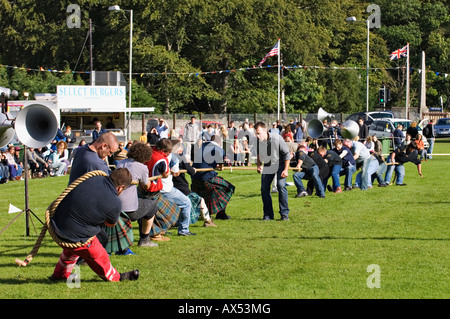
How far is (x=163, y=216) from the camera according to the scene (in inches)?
432

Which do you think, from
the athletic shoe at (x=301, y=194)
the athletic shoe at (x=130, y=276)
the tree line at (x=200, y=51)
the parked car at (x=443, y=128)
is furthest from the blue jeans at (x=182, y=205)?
the parked car at (x=443, y=128)

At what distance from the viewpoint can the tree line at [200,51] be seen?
160 ft

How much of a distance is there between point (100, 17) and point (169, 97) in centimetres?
941

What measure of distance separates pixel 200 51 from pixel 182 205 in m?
41.7

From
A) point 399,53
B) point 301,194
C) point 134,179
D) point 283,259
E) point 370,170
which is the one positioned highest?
point 399,53

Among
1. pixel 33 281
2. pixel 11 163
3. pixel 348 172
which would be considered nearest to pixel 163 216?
pixel 33 281

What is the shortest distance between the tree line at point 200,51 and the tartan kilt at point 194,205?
33.9m

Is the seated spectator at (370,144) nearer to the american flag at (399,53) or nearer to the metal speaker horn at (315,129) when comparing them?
the metal speaker horn at (315,129)

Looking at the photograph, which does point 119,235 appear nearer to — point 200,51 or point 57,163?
point 57,163

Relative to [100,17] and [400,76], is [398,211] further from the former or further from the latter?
[400,76]

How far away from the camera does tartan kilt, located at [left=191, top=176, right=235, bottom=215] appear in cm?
1273

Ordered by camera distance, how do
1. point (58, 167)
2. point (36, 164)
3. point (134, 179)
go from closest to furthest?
point (134, 179), point (36, 164), point (58, 167)

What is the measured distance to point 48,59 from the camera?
54.7 metres
